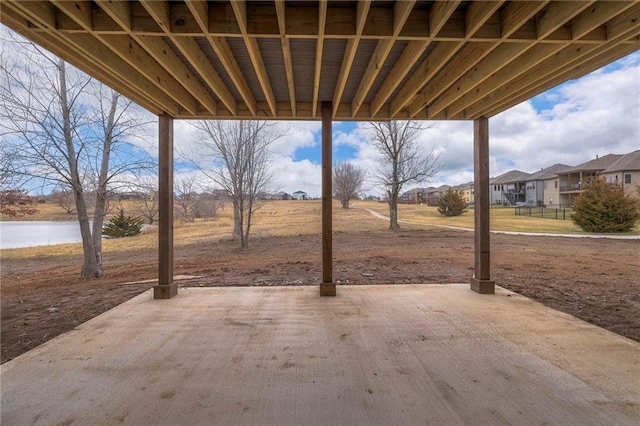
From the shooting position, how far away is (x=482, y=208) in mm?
4031

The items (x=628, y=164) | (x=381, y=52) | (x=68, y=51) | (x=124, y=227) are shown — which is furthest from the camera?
(x=628, y=164)

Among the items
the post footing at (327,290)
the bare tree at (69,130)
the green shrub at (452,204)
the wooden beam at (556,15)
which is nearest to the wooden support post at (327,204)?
the post footing at (327,290)

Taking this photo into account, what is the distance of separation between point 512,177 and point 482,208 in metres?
45.2

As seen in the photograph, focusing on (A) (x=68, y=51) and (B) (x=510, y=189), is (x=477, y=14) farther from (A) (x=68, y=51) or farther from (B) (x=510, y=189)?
(B) (x=510, y=189)

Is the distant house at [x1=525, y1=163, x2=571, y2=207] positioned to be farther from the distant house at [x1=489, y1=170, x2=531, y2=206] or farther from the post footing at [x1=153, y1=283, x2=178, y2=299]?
the post footing at [x1=153, y1=283, x2=178, y2=299]

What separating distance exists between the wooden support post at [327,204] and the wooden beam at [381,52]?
0.44 m

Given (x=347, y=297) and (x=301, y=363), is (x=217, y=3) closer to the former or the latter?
(x=301, y=363)

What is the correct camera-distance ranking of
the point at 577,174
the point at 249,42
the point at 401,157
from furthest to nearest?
the point at 577,174, the point at 401,157, the point at 249,42

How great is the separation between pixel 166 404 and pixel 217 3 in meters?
2.74

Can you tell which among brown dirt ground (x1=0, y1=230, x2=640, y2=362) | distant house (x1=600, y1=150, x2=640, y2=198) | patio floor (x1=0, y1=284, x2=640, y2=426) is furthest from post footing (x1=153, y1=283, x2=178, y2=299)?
distant house (x1=600, y1=150, x2=640, y2=198)

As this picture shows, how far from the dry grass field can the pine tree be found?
3.13 ft

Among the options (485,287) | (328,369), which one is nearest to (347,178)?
(485,287)

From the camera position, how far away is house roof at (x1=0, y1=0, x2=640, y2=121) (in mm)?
2029

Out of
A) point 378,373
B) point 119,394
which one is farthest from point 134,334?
point 378,373
